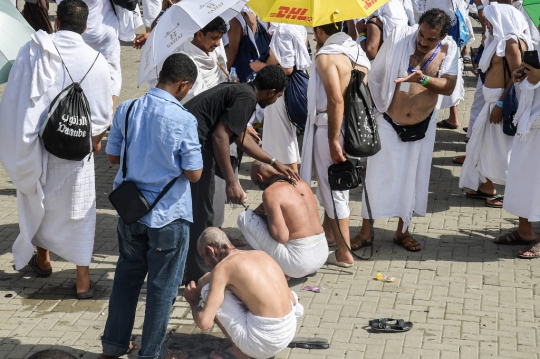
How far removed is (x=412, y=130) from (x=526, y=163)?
0.99m

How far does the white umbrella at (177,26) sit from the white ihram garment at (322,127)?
120cm

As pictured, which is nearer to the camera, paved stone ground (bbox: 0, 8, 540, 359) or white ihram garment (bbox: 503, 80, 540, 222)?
paved stone ground (bbox: 0, 8, 540, 359)

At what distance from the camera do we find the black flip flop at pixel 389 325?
5.41 metres

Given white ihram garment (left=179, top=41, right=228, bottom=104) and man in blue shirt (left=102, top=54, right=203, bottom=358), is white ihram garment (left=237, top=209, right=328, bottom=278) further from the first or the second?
man in blue shirt (left=102, top=54, right=203, bottom=358)

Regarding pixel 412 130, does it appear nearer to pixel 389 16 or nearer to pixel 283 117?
pixel 283 117

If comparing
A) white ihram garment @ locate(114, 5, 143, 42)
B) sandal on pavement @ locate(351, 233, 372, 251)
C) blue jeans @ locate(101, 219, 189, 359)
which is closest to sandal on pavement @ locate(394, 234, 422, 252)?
sandal on pavement @ locate(351, 233, 372, 251)

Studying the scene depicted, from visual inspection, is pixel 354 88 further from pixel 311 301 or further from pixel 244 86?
pixel 311 301

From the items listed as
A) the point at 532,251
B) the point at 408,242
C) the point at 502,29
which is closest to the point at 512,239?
the point at 532,251

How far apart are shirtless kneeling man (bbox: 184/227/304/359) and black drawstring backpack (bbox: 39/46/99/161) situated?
127cm

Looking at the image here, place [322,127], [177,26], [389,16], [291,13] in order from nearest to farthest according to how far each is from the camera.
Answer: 1. [177,26]
2. [291,13]
3. [322,127]
4. [389,16]

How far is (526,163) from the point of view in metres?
6.83

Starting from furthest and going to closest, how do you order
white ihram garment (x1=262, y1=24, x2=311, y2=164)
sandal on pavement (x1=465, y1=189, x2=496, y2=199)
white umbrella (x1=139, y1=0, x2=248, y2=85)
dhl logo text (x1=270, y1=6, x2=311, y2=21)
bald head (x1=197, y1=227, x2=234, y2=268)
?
sandal on pavement (x1=465, y1=189, x2=496, y2=199) → white ihram garment (x1=262, y1=24, x2=311, y2=164) → dhl logo text (x1=270, y1=6, x2=311, y2=21) → white umbrella (x1=139, y1=0, x2=248, y2=85) → bald head (x1=197, y1=227, x2=234, y2=268)

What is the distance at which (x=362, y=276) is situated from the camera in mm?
6383

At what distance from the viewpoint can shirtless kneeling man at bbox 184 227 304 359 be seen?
467 centimetres
